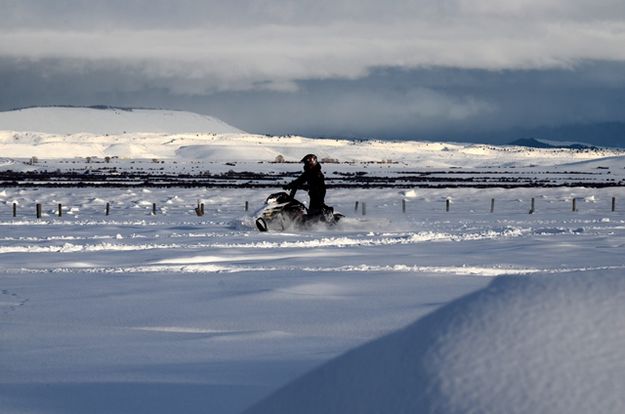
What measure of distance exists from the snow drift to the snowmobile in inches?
798

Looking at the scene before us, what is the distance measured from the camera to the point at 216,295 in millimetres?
12320

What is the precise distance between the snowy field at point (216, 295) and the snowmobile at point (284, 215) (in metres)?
0.45

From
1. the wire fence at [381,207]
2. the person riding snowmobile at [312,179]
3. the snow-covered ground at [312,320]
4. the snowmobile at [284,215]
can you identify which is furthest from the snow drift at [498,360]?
the wire fence at [381,207]

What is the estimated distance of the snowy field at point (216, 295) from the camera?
21.9 ft

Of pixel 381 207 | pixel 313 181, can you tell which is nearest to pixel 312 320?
pixel 313 181

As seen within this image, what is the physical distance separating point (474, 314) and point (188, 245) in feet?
57.8

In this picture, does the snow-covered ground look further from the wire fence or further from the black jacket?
the wire fence

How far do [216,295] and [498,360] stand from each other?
8822mm

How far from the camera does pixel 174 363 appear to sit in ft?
24.2

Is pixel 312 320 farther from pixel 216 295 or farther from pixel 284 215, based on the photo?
pixel 284 215

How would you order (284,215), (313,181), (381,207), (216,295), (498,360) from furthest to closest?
(381,207) → (284,215) → (313,181) → (216,295) → (498,360)

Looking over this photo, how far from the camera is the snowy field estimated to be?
6660 mm

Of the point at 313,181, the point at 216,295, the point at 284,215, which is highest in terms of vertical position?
the point at 313,181

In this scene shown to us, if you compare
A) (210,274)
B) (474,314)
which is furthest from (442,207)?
(474,314)
